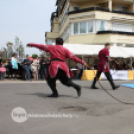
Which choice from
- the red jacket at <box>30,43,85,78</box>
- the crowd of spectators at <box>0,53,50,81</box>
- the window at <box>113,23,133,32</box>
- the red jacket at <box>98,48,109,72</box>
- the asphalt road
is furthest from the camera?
the window at <box>113,23,133,32</box>

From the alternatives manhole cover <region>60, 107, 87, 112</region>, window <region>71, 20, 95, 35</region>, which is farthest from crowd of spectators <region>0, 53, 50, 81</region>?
window <region>71, 20, 95, 35</region>

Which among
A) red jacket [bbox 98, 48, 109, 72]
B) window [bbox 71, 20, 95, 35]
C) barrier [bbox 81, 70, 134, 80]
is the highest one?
window [bbox 71, 20, 95, 35]

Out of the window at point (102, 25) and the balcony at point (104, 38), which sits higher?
the window at point (102, 25)

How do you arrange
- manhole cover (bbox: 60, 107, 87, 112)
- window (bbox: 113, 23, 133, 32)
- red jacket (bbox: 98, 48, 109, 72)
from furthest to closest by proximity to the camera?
window (bbox: 113, 23, 133, 32)
red jacket (bbox: 98, 48, 109, 72)
manhole cover (bbox: 60, 107, 87, 112)

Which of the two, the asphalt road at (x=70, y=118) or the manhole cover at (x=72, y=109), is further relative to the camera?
the manhole cover at (x=72, y=109)

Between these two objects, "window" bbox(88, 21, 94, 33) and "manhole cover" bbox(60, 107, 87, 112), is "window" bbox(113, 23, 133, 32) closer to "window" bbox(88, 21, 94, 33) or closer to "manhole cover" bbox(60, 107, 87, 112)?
"window" bbox(88, 21, 94, 33)

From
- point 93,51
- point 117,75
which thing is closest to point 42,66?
point 93,51

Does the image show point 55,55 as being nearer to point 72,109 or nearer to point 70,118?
point 72,109

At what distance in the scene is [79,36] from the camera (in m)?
25.7

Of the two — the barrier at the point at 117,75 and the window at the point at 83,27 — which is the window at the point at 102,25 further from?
the barrier at the point at 117,75

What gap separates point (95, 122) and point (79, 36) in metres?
22.1

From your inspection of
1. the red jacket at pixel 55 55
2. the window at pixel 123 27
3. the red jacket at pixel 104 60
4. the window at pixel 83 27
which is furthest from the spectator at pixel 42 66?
the window at pixel 123 27

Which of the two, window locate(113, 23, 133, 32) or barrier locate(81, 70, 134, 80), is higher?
window locate(113, 23, 133, 32)

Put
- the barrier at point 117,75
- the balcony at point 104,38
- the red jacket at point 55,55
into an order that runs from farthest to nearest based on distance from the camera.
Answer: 1. the balcony at point 104,38
2. the barrier at point 117,75
3. the red jacket at point 55,55
